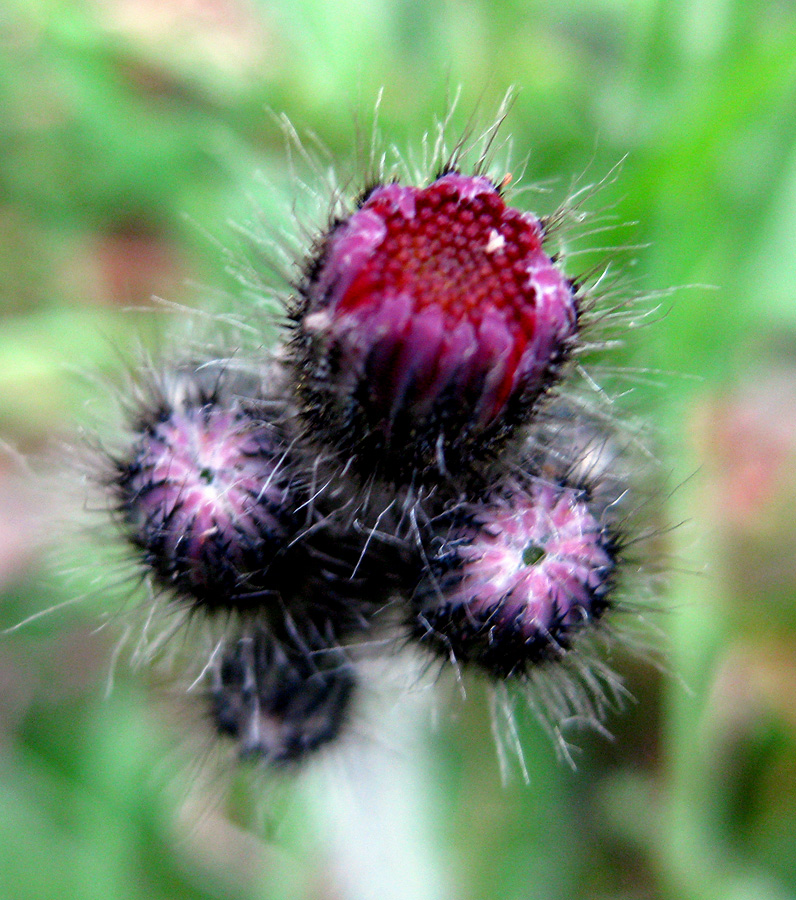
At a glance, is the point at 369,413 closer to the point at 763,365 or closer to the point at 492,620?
the point at 492,620

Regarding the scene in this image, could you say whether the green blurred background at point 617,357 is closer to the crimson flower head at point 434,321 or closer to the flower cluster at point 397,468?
the flower cluster at point 397,468

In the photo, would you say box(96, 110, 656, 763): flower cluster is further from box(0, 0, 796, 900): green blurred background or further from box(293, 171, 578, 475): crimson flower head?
box(0, 0, 796, 900): green blurred background

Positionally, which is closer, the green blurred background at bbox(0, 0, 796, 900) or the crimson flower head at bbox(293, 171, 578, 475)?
the crimson flower head at bbox(293, 171, 578, 475)

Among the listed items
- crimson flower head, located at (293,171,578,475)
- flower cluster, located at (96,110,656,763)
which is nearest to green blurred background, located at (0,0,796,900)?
Answer: flower cluster, located at (96,110,656,763)
